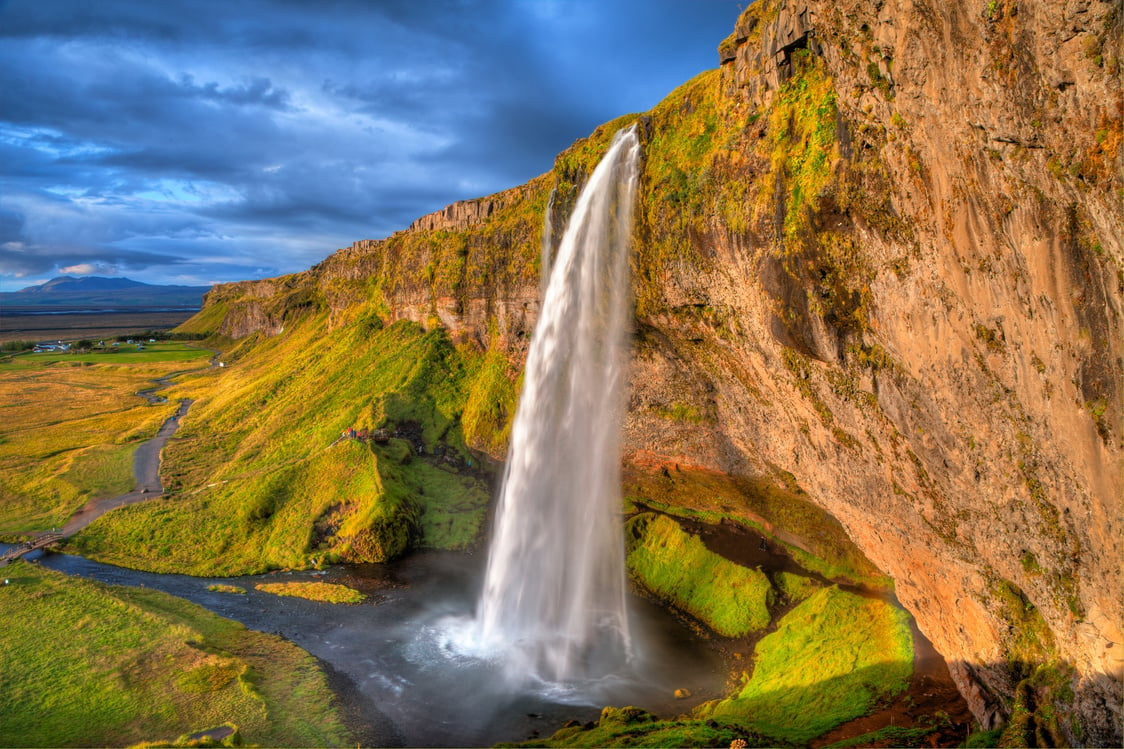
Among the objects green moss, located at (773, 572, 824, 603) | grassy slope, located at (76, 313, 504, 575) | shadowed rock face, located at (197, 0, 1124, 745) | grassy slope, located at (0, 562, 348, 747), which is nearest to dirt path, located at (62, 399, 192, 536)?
grassy slope, located at (76, 313, 504, 575)

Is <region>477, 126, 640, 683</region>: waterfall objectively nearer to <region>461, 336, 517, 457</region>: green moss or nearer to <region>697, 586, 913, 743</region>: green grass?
<region>697, 586, 913, 743</region>: green grass

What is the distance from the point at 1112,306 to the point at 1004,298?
1.93 meters

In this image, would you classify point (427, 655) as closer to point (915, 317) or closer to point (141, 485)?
point (915, 317)

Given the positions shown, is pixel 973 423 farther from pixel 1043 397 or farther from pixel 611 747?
pixel 611 747

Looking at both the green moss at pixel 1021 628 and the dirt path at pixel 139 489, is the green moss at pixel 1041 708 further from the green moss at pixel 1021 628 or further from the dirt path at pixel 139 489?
the dirt path at pixel 139 489

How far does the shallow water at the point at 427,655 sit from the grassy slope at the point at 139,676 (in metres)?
1.25

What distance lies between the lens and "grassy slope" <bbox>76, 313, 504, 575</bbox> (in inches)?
1315

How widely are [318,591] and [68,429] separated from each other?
47693 millimetres

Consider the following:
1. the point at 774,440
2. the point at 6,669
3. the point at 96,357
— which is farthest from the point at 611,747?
the point at 96,357

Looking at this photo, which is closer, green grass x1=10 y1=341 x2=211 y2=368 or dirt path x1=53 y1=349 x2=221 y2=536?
dirt path x1=53 y1=349 x2=221 y2=536

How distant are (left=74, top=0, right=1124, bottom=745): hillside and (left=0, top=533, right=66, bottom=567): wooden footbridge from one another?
3.86 m

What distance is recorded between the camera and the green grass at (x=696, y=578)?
25.7 m

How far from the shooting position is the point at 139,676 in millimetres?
21219

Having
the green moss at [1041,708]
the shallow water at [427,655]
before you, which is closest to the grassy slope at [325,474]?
the shallow water at [427,655]
